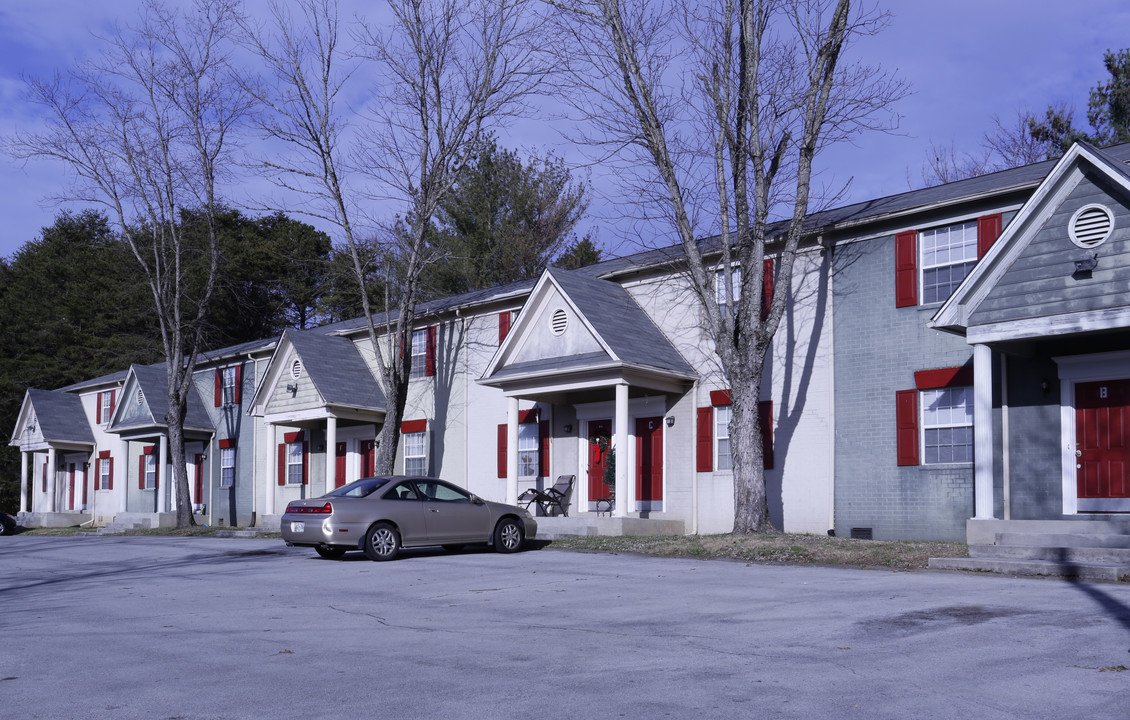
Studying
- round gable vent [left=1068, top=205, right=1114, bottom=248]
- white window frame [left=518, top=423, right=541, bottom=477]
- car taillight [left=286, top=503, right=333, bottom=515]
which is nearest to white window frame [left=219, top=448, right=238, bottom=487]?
white window frame [left=518, top=423, right=541, bottom=477]

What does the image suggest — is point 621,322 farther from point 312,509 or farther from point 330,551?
point 312,509

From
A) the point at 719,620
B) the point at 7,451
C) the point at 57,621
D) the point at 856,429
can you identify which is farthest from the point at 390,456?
the point at 7,451

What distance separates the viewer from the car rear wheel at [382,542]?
16.4m

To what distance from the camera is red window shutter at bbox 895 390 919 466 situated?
1830 cm

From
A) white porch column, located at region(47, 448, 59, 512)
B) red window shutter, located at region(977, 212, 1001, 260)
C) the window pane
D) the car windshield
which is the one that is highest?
red window shutter, located at region(977, 212, 1001, 260)

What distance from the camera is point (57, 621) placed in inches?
402

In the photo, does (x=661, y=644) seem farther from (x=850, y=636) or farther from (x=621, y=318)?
(x=621, y=318)

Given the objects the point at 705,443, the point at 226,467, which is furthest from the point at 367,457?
the point at 705,443

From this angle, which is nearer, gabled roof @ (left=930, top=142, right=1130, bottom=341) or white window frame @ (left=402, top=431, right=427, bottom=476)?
gabled roof @ (left=930, top=142, right=1130, bottom=341)

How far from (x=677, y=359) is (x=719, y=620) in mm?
12925

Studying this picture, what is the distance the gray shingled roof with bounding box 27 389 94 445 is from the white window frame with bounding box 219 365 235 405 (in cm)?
1094

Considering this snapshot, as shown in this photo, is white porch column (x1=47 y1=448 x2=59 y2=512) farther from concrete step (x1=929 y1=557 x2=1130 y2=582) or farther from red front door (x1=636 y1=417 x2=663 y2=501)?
concrete step (x1=929 y1=557 x2=1130 y2=582)

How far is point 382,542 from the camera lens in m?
16.5

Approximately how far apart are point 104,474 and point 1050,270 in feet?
128
